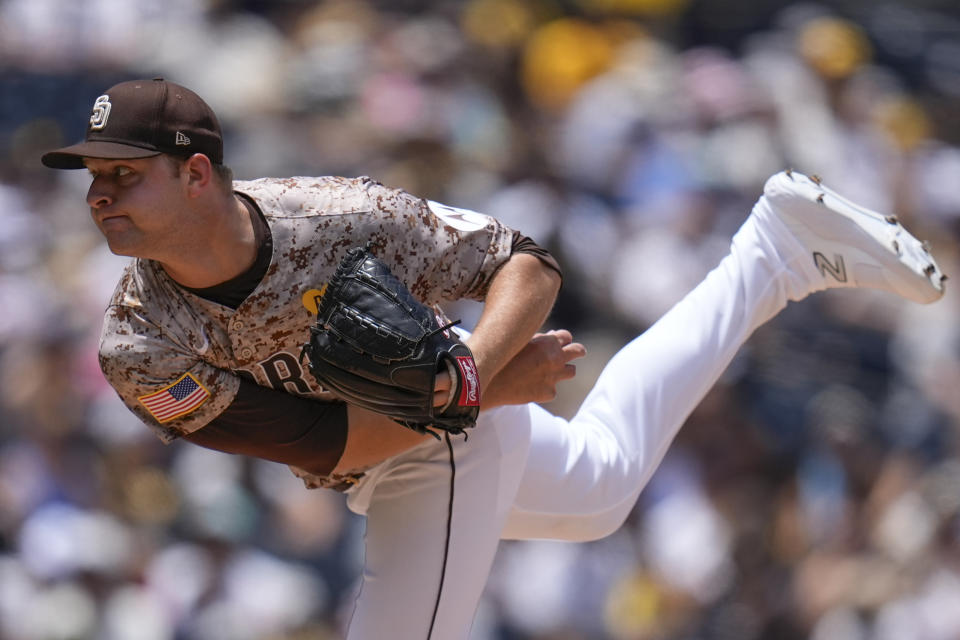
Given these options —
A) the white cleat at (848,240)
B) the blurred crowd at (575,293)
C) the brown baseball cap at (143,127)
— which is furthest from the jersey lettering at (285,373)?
the blurred crowd at (575,293)

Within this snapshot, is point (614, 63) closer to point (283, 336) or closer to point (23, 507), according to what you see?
point (23, 507)

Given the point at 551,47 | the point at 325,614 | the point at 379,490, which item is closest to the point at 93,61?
the point at 551,47

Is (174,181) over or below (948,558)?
over

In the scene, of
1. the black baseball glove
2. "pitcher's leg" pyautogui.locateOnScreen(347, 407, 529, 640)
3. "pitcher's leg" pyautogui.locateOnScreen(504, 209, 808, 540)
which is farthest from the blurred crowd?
the black baseball glove

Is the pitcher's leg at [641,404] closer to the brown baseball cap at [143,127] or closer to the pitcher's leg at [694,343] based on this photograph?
the pitcher's leg at [694,343]

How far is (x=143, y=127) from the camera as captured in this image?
8.73ft

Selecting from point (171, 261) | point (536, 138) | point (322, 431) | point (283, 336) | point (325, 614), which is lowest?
point (325, 614)

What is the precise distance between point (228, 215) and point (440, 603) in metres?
1.01

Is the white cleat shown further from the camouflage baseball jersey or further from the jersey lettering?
the jersey lettering

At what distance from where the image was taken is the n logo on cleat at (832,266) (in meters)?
3.66

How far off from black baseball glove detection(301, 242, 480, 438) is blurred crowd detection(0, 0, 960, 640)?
9.17ft

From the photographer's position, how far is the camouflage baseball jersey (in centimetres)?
279

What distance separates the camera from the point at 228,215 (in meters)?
2.80

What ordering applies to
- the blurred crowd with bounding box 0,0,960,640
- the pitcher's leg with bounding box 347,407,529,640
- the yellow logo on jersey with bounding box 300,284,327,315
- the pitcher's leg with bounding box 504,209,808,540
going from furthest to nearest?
A: the blurred crowd with bounding box 0,0,960,640 → the pitcher's leg with bounding box 504,209,808,540 → the pitcher's leg with bounding box 347,407,529,640 → the yellow logo on jersey with bounding box 300,284,327,315
